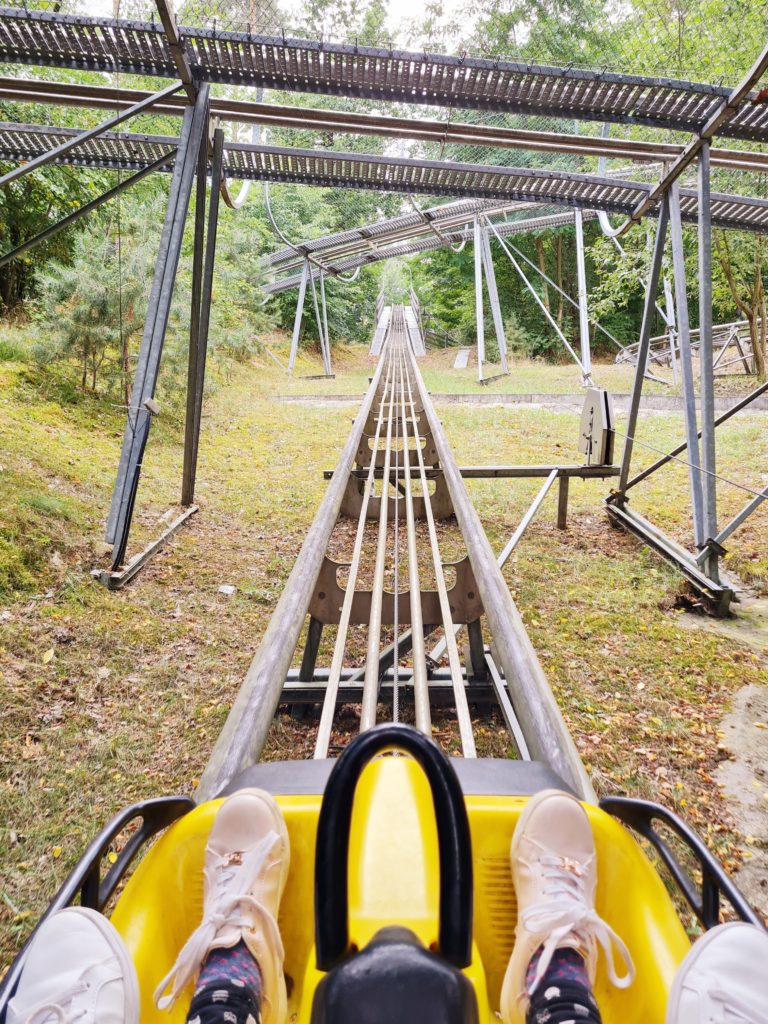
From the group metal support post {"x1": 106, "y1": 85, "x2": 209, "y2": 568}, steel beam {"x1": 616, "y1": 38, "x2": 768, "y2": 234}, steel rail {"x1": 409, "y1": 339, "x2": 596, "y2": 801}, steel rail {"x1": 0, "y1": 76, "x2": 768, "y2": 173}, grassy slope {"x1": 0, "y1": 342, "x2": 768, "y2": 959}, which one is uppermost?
steel rail {"x1": 0, "y1": 76, "x2": 768, "y2": 173}

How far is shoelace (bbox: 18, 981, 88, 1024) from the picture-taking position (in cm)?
77

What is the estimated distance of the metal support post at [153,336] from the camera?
3.47 metres

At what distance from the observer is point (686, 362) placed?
3.93 metres

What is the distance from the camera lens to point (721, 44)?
7.27 meters

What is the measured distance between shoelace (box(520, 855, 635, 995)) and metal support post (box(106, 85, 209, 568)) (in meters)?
3.02

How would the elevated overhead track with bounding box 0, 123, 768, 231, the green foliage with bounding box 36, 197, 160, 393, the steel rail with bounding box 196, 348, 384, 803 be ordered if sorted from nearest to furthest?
the steel rail with bounding box 196, 348, 384, 803, the elevated overhead track with bounding box 0, 123, 768, 231, the green foliage with bounding box 36, 197, 160, 393

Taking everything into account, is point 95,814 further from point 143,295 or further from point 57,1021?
point 143,295

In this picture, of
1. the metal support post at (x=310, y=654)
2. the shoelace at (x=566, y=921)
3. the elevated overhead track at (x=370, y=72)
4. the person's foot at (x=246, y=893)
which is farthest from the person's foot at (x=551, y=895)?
the elevated overhead track at (x=370, y=72)

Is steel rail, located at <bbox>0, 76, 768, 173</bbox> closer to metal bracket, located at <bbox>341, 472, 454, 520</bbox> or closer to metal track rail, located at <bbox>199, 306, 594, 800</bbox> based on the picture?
metal track rail, located at <bbox>199, 306, 594, 800</bbox>

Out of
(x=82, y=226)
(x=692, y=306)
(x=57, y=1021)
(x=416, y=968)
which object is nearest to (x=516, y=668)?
(x=416, y=968)

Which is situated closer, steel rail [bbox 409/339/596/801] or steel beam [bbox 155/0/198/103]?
steel rail [bbox 409/339/596/801]

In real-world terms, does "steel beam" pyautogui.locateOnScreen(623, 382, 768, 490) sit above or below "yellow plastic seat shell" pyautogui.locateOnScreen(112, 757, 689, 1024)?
above

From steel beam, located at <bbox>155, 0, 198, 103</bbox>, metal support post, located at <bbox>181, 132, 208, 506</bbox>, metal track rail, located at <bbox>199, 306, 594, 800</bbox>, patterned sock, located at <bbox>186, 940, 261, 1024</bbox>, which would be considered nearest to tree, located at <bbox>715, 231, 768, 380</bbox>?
metal track rail, located at <bbox>199, 306, 594, 800</bbox>

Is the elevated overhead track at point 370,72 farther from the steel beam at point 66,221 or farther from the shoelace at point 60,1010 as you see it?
the shoelace at point 60,1010
